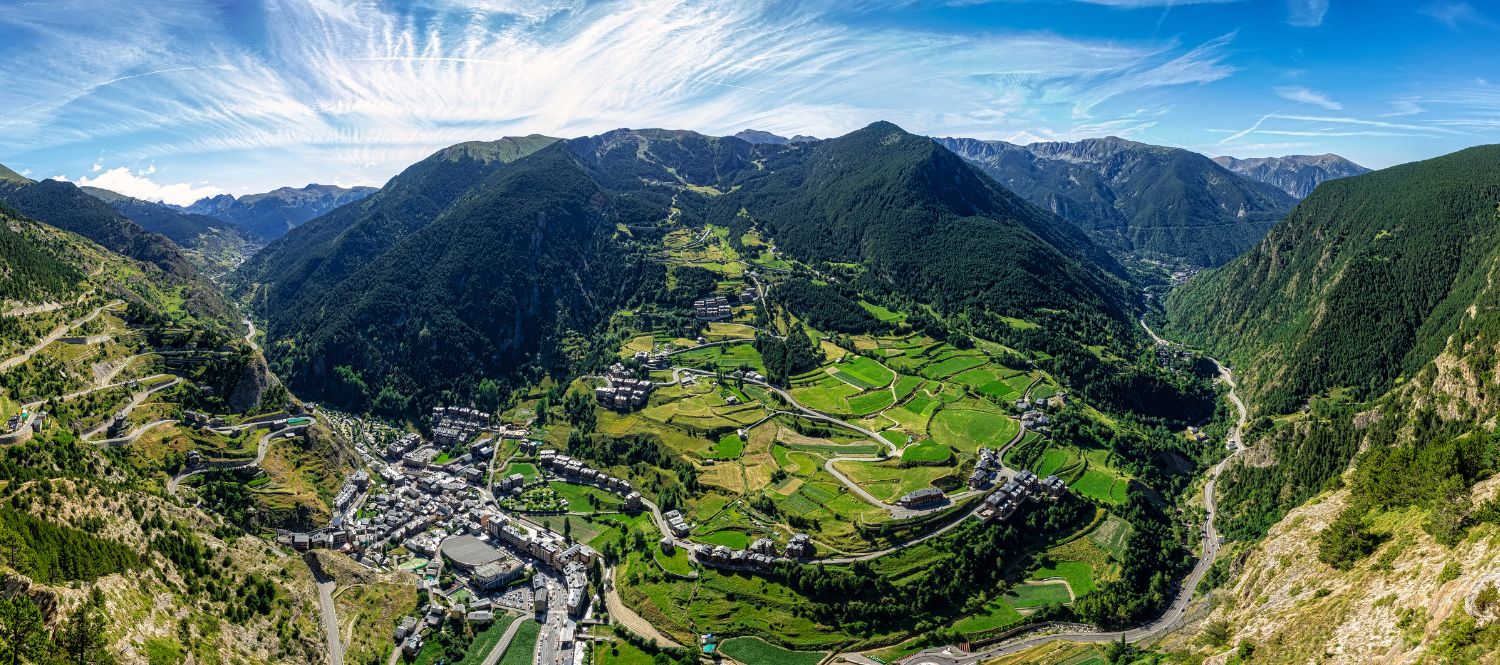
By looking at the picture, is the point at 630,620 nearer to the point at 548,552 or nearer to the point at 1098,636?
the point at 548,552

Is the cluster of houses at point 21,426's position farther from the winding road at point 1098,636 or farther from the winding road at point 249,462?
the winding road at point 1098,636

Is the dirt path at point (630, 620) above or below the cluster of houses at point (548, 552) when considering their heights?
below

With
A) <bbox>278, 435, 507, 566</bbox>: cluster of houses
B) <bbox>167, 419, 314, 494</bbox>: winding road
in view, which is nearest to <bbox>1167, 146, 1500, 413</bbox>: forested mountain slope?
<bbox>278, 435, 507, 566</bbox>: cluster of houses

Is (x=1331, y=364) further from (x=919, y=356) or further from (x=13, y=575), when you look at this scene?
(x=13, y=575)

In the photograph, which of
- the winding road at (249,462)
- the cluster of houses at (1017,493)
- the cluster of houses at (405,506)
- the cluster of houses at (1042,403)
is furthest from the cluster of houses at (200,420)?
the cluster of houses at (1042,403)

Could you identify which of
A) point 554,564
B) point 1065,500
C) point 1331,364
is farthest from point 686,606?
point 1331,364

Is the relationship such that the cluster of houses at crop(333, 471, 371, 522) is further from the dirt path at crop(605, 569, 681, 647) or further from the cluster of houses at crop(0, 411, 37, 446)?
→ the dirt path at crop(605, 569, 681, 647)
